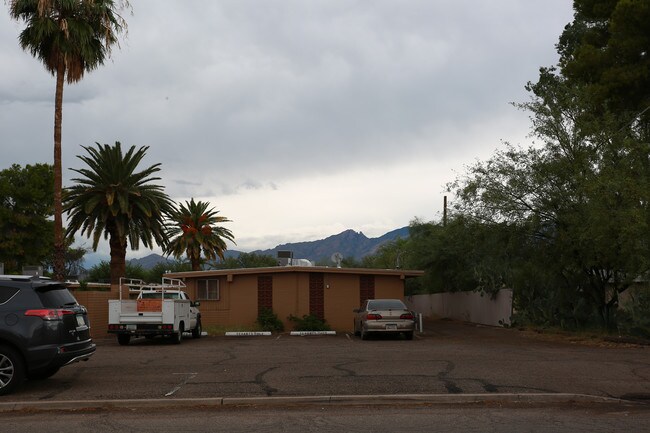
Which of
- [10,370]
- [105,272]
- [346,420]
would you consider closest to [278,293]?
[10,370]

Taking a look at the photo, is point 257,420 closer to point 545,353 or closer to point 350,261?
point 545,353

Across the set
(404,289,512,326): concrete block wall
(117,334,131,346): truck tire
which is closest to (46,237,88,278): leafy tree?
(404,289,512,326): concrete block wall

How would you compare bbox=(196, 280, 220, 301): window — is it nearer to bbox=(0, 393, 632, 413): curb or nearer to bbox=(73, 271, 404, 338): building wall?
bbox=(73, 271, 404, 338): building wall

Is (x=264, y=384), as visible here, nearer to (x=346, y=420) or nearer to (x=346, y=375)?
(x=346, y=375)

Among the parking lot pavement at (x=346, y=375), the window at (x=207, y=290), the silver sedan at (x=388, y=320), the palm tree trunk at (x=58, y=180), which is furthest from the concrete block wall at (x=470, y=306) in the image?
the palm tree trunk at (x=58, y=180)

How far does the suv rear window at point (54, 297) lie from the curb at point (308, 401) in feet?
6.41

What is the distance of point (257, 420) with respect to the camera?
385 inches

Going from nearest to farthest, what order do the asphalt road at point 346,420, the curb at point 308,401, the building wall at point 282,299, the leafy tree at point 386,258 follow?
the asphalt road at point 346,420
the curb at point 308,401
the building wall at point 282,299
the leafy tree at point 386,258

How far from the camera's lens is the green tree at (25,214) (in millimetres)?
52406

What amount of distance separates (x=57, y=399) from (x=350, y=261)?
78566mm

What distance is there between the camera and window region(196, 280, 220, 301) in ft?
110

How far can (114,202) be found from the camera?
1444 inches

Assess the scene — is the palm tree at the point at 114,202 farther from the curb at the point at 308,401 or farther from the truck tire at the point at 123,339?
the curb at the point at 308,401

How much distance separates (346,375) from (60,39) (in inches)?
787
